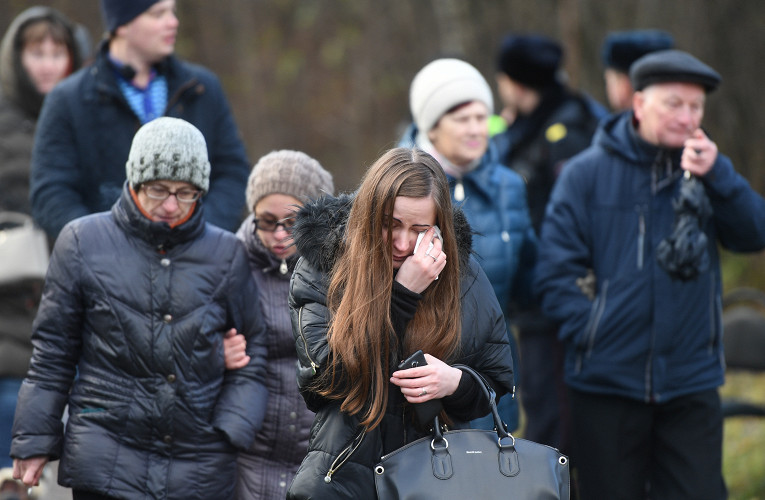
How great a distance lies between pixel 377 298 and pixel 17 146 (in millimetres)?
3150

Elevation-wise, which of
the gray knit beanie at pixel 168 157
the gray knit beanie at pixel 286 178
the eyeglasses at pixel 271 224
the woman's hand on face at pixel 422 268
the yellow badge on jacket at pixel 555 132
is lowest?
the yellow badge on jacket at pixel 555 132

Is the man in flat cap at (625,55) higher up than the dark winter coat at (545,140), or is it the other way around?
Result: the man in flat cap at (625,55)

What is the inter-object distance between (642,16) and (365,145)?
6158mm

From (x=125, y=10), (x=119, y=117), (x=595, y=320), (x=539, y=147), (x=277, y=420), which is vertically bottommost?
(x=277, y=420)

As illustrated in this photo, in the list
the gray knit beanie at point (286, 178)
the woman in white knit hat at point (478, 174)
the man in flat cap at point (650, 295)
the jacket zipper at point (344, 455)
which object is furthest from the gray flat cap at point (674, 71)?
the jacket zipper at point (344, 455)

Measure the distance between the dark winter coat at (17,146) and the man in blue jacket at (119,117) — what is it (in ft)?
2.24

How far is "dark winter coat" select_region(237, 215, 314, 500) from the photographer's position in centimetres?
425

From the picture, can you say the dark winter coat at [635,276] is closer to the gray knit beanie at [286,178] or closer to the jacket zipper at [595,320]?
the jacket zipper at [595,320]

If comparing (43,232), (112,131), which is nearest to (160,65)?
(112,131)

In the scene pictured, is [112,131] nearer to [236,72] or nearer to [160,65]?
[160,65]

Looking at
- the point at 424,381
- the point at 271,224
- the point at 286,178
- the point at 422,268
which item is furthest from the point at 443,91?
the point at 424,381

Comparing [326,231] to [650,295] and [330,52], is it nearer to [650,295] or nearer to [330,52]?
[650,295]

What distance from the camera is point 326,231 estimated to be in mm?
3586

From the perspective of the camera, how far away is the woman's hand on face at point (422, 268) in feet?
11.2
